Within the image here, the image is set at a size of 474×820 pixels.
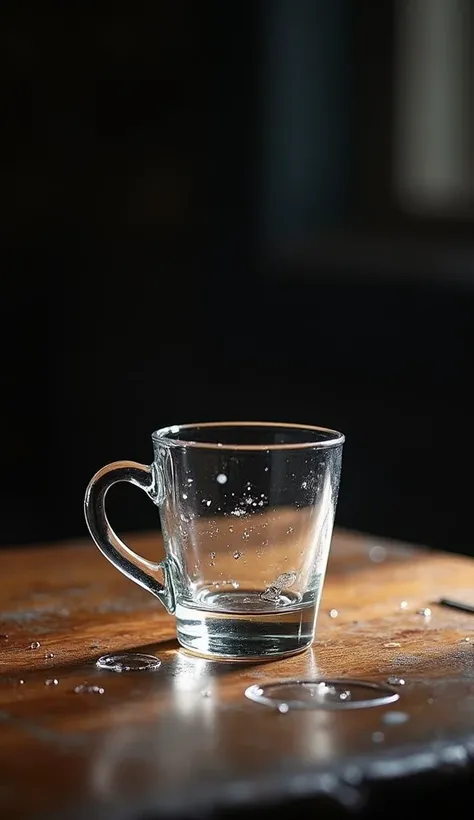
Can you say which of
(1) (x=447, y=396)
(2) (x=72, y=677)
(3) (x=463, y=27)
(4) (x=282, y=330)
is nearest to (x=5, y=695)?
(2) (x=72, y=677)

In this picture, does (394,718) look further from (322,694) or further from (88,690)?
(88,690)

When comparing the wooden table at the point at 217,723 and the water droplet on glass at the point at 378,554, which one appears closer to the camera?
the wooden table at the point at 217,723

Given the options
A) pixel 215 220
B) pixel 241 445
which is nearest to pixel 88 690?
pixel 241 445

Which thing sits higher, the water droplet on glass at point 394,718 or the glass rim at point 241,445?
the glass rim at point 241,445

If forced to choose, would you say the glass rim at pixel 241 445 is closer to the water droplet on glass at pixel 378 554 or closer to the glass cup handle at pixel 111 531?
the glass cup handle at pixel 111 531

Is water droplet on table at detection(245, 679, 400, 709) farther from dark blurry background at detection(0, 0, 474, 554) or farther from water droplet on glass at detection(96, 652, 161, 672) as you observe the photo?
dark blurry background at detection(0, 0, 474, 554)

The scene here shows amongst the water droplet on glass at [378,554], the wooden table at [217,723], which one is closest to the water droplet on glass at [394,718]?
the wooden table at [217,723]

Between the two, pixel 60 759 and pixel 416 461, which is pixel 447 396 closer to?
pixel 416 461
